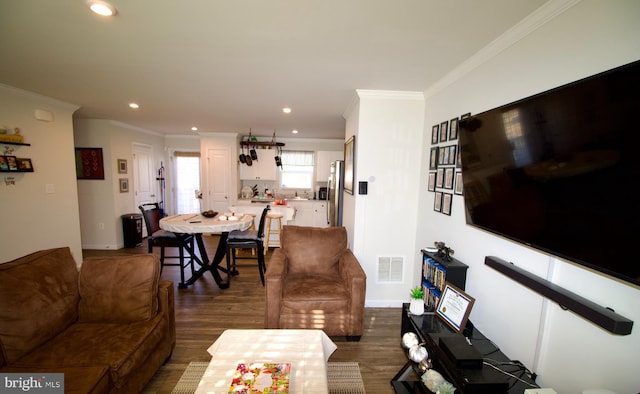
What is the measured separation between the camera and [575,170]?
1008 millimetres

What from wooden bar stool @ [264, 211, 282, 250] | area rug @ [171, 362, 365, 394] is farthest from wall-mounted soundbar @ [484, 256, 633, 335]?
wooden bar stool @ [264, 211, 282, 250]

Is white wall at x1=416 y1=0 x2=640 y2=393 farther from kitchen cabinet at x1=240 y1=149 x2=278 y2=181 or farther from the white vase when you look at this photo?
kitchen cabinet at x1=240 y1=149 x2=278 y2=181

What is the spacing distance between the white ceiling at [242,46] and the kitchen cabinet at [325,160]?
3173 mm

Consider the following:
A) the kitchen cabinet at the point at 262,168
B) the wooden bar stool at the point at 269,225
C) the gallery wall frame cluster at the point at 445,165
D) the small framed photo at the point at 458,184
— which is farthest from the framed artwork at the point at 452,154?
the kitchen cabinet at the point at 262,168

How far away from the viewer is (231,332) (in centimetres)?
168

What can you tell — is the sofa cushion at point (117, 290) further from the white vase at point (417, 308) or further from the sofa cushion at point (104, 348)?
the white vase at point (417, 308)

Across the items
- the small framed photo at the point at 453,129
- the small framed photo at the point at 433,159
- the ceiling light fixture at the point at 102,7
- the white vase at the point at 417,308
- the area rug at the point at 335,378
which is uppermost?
the ceiling light fixture at the point at 102,7

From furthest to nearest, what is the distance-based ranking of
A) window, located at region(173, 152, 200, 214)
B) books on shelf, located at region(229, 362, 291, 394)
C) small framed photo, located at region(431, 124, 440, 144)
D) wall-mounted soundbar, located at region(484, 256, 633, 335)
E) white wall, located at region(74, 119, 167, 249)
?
1. window, located at region(173, 152, 200, 214)
2. white wall, located at region(74, 119, 167, 249)
3. small framed photo, located at region(431, 124, 440, 144)
4. books on shelf, located at region(229, 362, 291, 394)
5. wall-mounted soundbar, located at region(484, 256, 633, 335)

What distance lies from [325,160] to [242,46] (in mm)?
4622

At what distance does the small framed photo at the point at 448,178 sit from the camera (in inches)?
86.4

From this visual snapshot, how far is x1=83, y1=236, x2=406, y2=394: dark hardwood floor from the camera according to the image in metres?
1.86

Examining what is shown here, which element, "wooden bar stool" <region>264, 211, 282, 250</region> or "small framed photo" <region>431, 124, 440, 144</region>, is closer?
"small framed photo" <region>431, 124, 440, 144</region>

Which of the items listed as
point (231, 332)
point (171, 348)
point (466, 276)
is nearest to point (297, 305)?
point (231, 332)

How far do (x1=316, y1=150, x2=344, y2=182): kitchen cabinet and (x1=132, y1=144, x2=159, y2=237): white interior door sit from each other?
13.0ft
